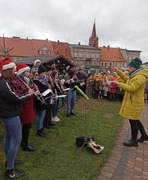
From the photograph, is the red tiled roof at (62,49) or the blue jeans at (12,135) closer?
the blue jeans at (12,135)

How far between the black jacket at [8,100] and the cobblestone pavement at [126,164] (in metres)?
1.81

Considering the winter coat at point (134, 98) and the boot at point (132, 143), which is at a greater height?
the winter coat at point (134, 98)

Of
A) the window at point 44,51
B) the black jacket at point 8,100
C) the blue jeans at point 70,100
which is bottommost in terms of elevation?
the blue jeans at point 70,100

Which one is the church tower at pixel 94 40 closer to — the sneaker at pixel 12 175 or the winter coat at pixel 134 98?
the winter coat at pixel 134 98

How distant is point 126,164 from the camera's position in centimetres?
368

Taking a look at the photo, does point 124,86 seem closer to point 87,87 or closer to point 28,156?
point 28,156

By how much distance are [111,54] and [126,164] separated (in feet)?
243

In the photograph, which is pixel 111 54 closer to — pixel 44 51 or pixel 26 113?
pixel 44 51

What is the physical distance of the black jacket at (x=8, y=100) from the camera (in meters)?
2.60


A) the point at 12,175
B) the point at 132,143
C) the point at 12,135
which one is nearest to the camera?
the point at 12,135

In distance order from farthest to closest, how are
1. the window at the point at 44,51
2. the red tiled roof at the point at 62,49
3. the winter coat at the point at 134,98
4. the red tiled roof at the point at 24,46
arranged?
the red tiled roof at the point at 62,49 → the window at the point at 44,51 → the red tiled roof at the point at 24,46 → the winter coat at the point at 134,98

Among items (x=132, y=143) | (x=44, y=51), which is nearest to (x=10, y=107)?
(x=132, y=143)

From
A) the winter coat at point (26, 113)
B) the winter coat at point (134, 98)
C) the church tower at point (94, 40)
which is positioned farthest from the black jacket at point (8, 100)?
the church tower at point (94, 40)

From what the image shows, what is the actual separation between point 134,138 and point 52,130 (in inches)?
87.4
